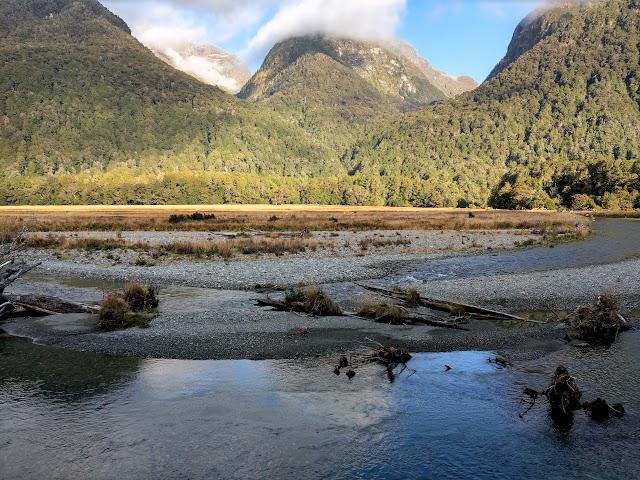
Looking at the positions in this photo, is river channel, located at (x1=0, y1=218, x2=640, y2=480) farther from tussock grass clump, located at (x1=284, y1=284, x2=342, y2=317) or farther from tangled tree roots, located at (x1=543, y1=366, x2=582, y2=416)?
tussock grass clump, located at (x1=284, y1=284, x2=342, y2=317)

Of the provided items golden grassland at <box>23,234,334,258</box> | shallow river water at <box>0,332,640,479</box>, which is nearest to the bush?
shallow river water at <box>0,332,640,479</box>

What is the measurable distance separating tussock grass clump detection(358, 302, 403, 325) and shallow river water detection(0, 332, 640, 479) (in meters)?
3.54

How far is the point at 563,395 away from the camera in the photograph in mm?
9141

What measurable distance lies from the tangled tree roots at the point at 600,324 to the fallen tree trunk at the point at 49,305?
1526 centimetres

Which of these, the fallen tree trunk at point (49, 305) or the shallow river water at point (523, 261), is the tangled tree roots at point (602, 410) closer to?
the fallen tree trunk at point (49, 305)

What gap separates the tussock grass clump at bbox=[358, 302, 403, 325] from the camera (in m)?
15.8

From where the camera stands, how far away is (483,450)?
312 inches

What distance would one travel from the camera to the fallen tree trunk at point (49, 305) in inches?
642

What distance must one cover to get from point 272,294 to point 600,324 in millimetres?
12172

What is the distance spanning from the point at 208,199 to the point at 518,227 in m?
121

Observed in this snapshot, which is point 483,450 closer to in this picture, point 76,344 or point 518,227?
point 76,344

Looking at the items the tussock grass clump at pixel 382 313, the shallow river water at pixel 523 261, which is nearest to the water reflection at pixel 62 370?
the tussock grass clump at pixel 382 313

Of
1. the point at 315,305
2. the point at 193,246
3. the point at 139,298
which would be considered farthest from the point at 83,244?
the point at 315,305

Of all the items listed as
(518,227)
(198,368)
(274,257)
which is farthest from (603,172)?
(198,368)
